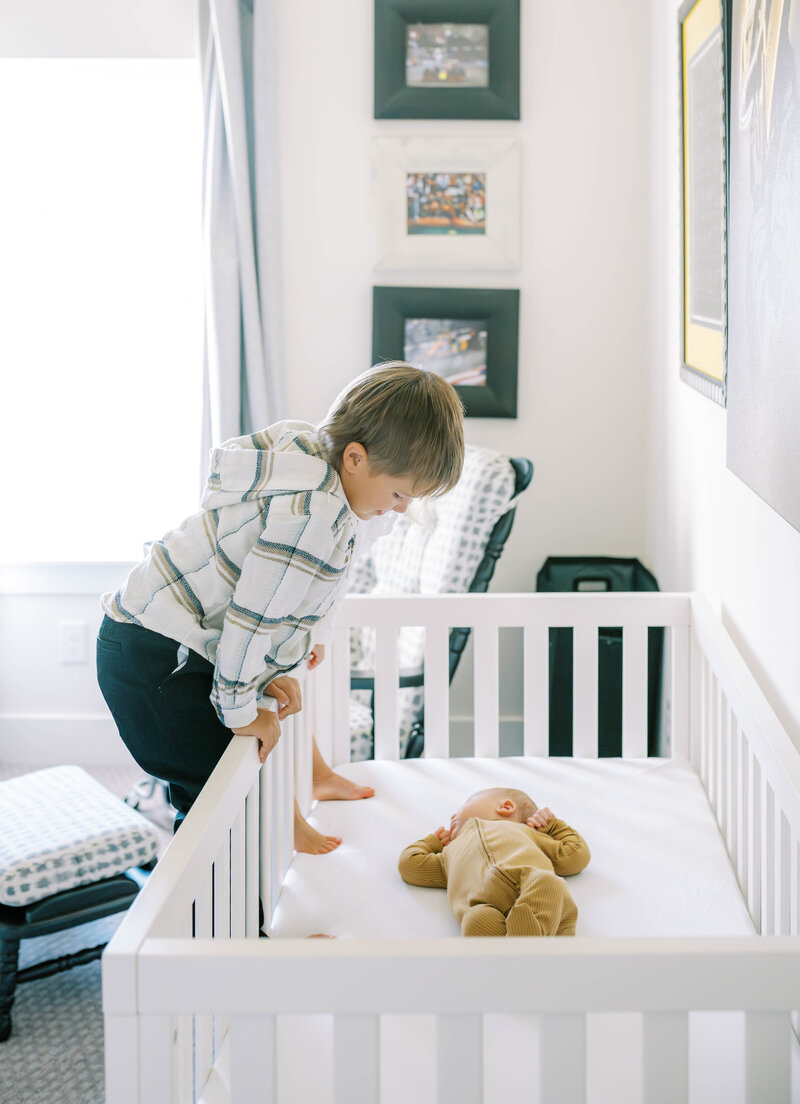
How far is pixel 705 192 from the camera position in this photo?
208cm

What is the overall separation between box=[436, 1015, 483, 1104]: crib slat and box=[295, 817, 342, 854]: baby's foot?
791mm

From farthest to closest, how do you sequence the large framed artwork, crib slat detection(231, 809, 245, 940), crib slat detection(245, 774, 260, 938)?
crib slat detection(245, 774, 260, 938), crib slat detection(231, 809, 245, 940), the large framed artwork

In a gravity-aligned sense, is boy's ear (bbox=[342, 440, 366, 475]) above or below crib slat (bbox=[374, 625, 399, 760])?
above

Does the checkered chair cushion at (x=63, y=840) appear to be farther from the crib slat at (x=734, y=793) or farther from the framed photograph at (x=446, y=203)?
the framed photograph at (x=446, y=203)

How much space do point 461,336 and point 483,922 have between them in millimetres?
2017

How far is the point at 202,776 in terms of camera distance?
5.27 feet

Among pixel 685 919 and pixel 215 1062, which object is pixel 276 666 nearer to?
pixel 215 1062

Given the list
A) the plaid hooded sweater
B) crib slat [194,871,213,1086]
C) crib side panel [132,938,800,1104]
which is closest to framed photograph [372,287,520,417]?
the plaid hooded sweater

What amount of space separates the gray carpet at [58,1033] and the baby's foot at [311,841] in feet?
1.73

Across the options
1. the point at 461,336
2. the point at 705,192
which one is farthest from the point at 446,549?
the point at 705,192

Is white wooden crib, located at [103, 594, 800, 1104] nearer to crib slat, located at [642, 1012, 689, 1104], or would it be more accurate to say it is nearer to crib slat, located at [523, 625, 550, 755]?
crib slat, located at [642, 1012, 689, 1104]

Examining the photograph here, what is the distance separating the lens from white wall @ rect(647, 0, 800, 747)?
153 cm

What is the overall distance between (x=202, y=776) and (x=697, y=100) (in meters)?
1.55

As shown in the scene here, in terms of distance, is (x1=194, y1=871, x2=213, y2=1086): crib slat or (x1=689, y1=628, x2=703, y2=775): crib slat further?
(x1=689, y1=628, x2=703, y2=775): crib slat
